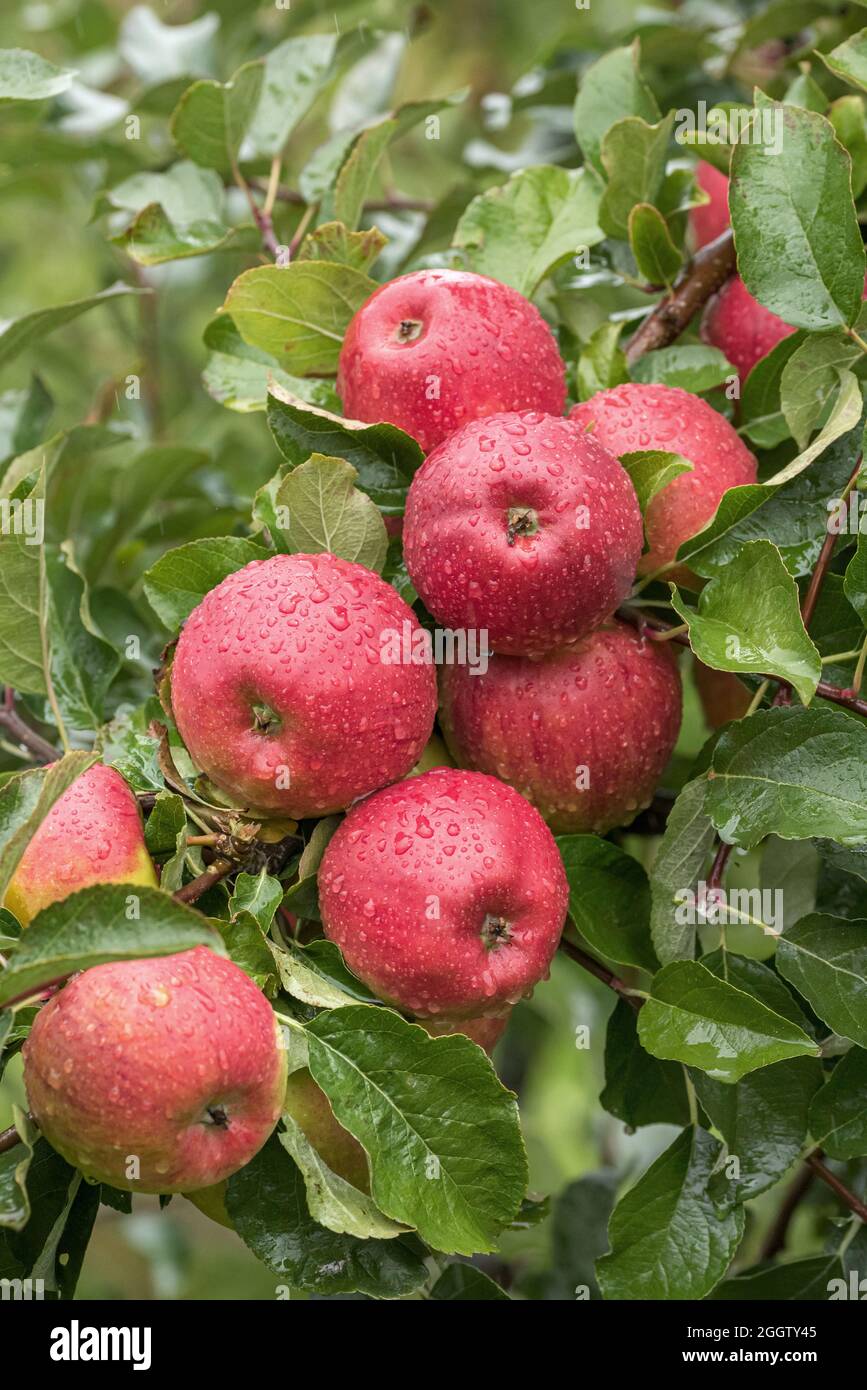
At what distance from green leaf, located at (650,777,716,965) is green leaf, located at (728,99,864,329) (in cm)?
36

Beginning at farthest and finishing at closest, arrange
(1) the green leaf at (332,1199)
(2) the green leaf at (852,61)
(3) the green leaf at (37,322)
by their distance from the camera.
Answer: (3) the green leaf at (37,322), (2) the green leaf at (852,61), (1) the green leaf at (332,1199)

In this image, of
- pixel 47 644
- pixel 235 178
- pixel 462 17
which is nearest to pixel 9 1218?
pixel 47 644

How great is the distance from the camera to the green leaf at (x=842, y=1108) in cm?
101

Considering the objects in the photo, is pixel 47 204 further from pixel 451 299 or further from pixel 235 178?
pixel 451 299

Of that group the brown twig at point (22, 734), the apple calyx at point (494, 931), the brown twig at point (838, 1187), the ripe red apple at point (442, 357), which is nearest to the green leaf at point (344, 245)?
the ripe red apple at point (442, 357)

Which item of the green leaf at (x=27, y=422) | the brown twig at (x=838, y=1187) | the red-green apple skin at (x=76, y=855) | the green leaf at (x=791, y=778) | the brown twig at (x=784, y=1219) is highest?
the green leaf at (x=791, y=778)

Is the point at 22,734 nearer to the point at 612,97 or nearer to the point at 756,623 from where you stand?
the point at 756,623

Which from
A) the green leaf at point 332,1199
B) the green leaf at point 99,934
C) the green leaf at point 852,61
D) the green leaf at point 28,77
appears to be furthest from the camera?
the green leaf at point 28,77

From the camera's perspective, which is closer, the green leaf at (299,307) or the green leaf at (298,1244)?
the green leaf at (298,1244)

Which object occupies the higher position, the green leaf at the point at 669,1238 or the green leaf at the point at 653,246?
the green leaf at the point at 653,246

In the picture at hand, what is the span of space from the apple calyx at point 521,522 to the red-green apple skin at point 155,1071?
1.12ft

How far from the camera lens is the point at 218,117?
1.38m

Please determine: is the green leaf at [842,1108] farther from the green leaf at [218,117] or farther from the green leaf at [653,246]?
the green leaf at [218,117]
